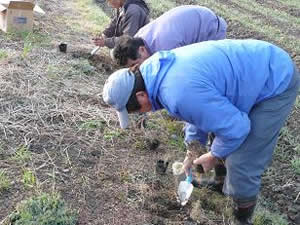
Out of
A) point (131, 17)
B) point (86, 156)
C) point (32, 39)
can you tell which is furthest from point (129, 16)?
point (32, 39)

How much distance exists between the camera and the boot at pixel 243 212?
317 cm

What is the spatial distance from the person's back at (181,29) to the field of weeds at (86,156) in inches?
38.4

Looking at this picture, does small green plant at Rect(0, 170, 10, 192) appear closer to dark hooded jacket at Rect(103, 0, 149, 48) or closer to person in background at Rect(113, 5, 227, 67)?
person in background at Rect(113, 5, 227, 67)

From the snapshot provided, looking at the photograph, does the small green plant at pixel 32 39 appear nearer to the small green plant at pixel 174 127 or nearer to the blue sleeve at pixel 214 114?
the small green plant at pixel 174 127

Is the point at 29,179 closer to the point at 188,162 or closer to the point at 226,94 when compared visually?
the point at 188,162

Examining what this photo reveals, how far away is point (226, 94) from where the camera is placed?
2.65 m

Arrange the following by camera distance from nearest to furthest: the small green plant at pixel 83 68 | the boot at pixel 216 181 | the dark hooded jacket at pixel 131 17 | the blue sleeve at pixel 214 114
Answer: the blue sleeve at pixel 214 114 → the boot at pixel 216 181 → the dark hooded jacket at pixel 131 17 → the small green plant at pixel 83 68

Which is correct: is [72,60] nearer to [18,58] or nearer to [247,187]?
[18,58]

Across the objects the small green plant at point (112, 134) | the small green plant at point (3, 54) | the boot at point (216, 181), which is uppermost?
the boot at point (216, 181)

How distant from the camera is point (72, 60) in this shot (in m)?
5.55

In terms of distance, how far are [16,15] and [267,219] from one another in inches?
165

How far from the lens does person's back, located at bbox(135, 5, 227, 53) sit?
138 inches

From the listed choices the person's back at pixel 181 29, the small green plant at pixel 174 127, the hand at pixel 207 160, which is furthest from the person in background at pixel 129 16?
the hand at pixel 207 160

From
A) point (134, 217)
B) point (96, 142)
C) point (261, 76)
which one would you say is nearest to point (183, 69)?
point (261, 76)
